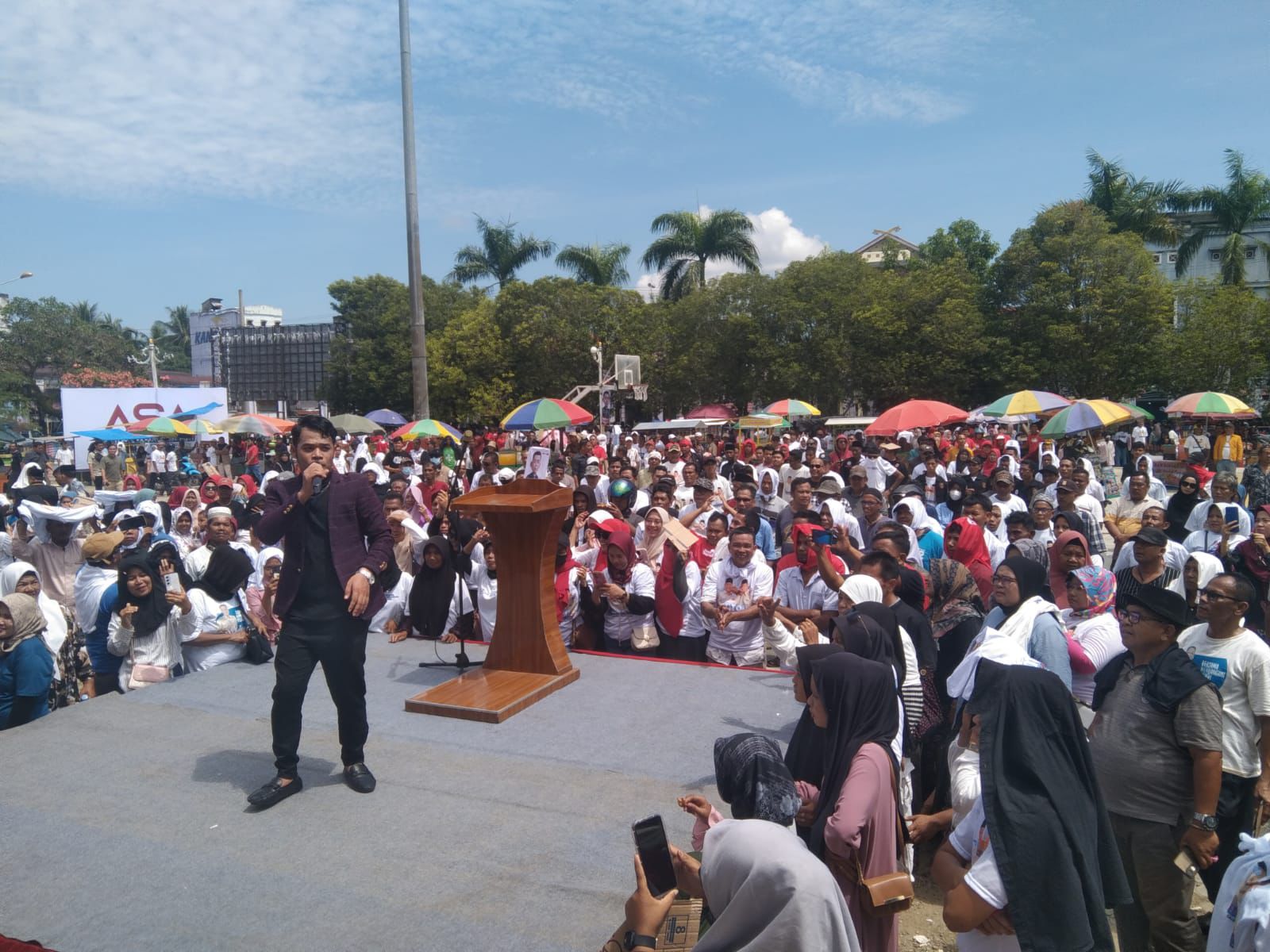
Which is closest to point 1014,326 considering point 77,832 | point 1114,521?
point 1114,521

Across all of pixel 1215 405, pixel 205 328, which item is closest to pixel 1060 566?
pixel 1215 405

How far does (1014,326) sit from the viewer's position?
95.8 ft

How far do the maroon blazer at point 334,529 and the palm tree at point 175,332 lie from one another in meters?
92.8

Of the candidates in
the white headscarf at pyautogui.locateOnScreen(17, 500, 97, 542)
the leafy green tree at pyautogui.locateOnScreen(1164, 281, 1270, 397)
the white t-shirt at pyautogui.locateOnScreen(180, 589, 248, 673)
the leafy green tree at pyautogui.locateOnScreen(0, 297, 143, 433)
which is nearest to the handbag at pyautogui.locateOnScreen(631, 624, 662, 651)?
the white t-shirt at pyautogui.locateOnScreen(180, 589, 248, 673)

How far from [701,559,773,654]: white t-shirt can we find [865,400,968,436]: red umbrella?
6355mm

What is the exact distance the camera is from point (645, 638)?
6672 mm

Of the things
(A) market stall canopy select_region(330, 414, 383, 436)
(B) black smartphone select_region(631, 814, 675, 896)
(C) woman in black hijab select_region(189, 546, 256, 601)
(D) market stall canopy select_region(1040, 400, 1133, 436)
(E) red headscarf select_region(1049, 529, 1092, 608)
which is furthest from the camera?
(A) market stall canopy select_region(330, 414, 383, 436)

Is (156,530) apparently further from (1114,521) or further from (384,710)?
(1114,521)

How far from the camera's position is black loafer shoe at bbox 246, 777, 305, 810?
13.4 feet

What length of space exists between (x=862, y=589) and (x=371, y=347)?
38158 mm

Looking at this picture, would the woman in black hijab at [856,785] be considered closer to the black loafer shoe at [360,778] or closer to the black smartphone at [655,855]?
the black smartphone at [655,855]

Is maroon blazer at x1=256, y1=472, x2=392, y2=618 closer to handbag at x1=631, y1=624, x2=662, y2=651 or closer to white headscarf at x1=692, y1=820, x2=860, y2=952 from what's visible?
white headscarf at x1=692, y1=820, x2=860, y2=952

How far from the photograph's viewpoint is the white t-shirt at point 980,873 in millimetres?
2424

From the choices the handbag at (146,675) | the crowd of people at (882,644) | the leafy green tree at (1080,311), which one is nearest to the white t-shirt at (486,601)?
the crowd of people at (882,644)
